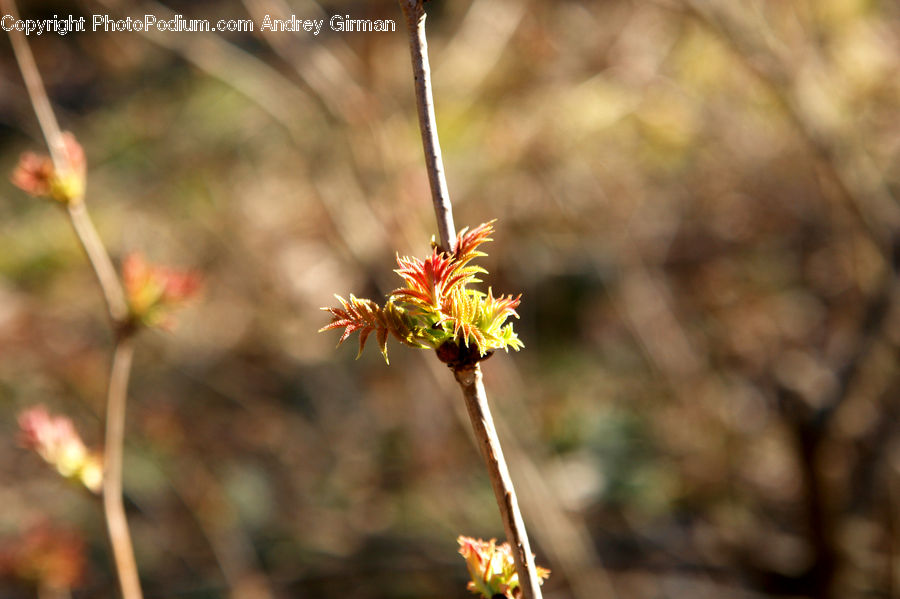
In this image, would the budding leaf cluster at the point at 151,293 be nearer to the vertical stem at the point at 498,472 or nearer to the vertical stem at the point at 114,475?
the vertical stem at the point at 114,475

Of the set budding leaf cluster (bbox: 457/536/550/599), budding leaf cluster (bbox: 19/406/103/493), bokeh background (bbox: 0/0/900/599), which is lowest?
budding leaf cluster (bbox: 457/536/550/599)

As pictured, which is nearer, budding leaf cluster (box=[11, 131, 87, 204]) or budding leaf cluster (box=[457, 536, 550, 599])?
budding leaf cluster (box=[457, 536, 550, 599])

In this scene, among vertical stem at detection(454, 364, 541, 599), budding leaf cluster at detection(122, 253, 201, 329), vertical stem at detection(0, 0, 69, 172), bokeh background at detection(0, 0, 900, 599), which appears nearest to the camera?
vertical stem at detection(454, 364, 541, 599)

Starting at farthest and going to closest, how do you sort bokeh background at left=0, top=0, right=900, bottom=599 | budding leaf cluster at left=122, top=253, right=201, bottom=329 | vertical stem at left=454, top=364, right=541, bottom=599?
bokeh background at left=0, top=0, right=900, bottom=599 < budding leaf cluster at left=122, top=253, right=201, bottom=329 < vertical stem at left=454, top=364, right=541, bottom=599

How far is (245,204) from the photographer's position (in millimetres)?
5355

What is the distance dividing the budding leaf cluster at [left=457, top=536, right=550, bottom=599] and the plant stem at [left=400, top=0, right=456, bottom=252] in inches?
10.8

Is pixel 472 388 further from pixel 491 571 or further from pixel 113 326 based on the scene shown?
pixel 113 326

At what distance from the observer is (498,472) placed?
58cm

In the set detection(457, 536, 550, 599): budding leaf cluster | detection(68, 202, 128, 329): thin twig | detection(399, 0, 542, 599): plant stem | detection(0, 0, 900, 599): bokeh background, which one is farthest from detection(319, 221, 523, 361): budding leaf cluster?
detection(0, 0, 900, 599): bokeh background

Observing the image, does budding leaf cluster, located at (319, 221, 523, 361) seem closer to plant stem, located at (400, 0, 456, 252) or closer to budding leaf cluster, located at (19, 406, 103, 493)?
plant stem, located at (400, 0, 456, 252)

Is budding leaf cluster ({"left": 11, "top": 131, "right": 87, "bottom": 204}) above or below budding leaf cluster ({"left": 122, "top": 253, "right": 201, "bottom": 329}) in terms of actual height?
above

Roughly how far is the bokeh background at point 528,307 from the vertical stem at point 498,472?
5.29 feet

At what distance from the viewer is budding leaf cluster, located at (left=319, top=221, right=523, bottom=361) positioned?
596 mm

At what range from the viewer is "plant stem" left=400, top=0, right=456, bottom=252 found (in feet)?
1.93
